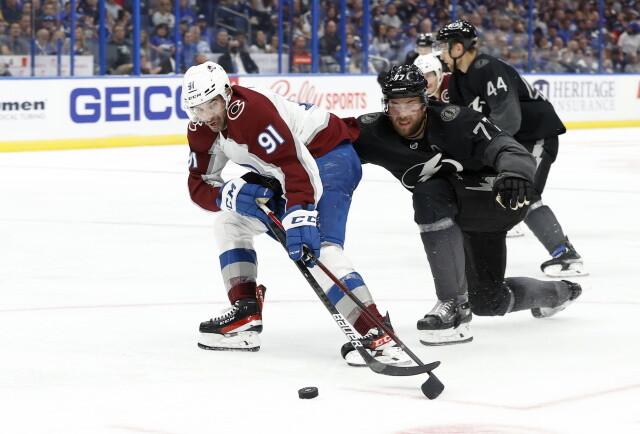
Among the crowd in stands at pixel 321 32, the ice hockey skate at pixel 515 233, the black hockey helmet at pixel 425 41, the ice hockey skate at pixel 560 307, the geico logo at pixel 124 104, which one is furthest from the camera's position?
the crowd in stands at pixel 321 32

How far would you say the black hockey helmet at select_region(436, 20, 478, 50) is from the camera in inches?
240

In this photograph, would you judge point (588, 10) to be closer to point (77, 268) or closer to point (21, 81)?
point (21, 81)

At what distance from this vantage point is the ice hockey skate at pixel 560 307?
466cm

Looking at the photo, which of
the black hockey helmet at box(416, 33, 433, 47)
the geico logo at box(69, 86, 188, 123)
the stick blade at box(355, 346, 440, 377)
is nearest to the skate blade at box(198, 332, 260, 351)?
the stick blade at box(355, 346, 440, 377)

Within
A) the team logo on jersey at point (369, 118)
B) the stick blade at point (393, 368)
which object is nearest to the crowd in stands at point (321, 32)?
the team logo on jersey at point (369, 118)

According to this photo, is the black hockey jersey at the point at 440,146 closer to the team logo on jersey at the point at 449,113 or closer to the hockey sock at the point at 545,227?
the team logo on jersey at the point at 449,113

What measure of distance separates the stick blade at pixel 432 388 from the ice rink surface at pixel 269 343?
51 mm

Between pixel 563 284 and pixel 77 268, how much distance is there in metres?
2.36

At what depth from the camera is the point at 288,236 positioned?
12.6 ft

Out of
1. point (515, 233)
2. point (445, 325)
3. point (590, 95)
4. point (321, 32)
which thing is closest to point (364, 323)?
point (445, 325)

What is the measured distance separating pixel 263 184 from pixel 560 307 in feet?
4.11

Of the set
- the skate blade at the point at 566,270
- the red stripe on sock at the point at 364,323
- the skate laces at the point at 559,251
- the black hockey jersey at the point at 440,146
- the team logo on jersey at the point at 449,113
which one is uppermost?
the team logo on jersey at the point at 449,113

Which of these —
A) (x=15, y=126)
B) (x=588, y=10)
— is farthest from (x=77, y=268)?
(x=588, y=10)

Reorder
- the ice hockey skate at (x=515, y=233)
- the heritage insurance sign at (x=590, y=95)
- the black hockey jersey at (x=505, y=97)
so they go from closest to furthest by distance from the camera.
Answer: the black hockey jersey at (x=505, y=97)
the ice hockey skate at (x=515, y=233)
the heritage insurance sign at (x=590, y=95)
